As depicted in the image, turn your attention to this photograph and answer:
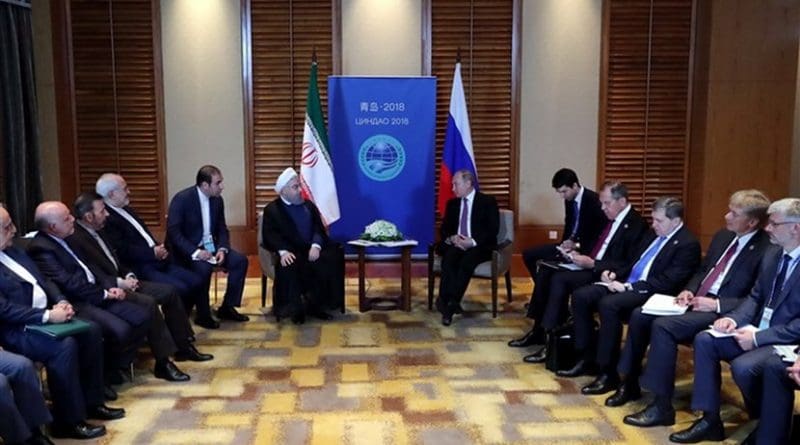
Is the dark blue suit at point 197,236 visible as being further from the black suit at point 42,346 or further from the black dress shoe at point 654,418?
the black dress shoe at point 654,418

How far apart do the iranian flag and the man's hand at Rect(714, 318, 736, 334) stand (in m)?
3.46

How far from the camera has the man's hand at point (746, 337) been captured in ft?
11.0

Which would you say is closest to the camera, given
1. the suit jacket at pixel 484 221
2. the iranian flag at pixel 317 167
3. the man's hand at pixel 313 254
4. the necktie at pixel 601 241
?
the necktie at pixel 601 241

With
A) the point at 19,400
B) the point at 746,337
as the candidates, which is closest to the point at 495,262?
the point at 746,337

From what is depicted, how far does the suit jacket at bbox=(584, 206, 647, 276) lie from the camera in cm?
470

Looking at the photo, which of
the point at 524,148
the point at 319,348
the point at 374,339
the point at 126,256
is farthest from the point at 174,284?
the point at 524,148

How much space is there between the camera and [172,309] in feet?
15.2

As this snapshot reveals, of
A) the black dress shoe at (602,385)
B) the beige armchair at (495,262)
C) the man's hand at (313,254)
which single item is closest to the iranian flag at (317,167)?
the man's hand at (313,254)

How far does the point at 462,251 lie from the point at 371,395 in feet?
6.26

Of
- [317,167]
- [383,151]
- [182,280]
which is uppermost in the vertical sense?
[383,151]

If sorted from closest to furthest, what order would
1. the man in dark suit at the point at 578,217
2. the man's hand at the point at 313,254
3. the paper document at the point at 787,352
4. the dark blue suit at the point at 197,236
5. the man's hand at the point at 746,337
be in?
1. the paper document at the point at 787,352
2. the man's hand at the point at 746,337
3. the dark blue suit at the point at 197,236
4. the man in dark suit at the point at 578,217
5. the man's hand at the point at 313,254

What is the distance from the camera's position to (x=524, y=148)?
7.06 meters

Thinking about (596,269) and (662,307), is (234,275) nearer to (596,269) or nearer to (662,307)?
(596,269)

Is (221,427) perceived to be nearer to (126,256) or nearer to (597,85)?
(126,256)
